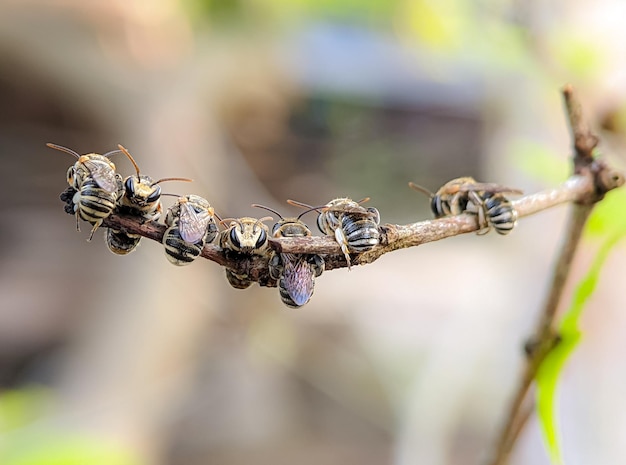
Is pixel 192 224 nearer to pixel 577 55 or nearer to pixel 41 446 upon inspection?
pixel 41 446

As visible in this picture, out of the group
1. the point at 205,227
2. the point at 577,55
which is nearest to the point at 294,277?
the point at 205,227

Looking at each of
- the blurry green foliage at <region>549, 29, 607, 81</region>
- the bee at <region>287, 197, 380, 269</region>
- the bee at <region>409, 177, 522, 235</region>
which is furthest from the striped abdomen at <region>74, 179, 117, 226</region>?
the blurry green foliage at <region>549, 29, 607, 81</region>

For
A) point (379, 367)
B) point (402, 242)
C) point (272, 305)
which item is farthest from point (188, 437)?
point (402, 242)

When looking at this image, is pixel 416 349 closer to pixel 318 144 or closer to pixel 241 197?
pixel 241 197

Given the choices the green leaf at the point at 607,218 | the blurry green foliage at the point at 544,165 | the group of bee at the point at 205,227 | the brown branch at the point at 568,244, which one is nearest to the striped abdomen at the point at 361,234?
the group of bee at the point at 205,227

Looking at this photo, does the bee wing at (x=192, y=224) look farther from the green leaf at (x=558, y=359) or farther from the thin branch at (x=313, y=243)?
the green leaf at (x=558, y=359)
